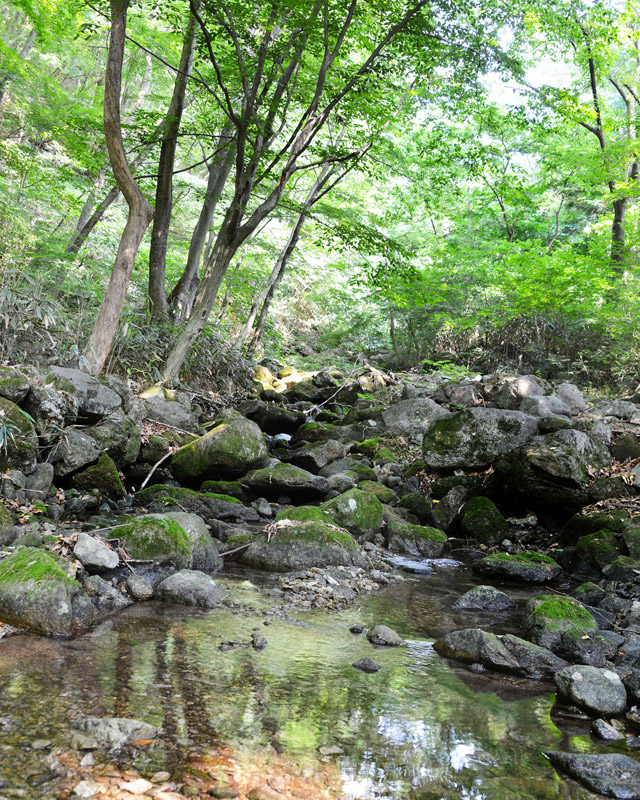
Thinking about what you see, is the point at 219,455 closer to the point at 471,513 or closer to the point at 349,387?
the point at 471,513

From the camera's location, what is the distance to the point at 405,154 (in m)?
15.8

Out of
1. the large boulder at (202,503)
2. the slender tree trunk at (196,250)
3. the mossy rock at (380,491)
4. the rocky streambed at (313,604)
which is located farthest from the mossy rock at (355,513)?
the slender tree trunk at (196,250)

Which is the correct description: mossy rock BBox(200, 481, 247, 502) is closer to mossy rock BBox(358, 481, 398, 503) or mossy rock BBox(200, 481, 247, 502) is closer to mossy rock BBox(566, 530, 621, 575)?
mossy rock BBox(358, 481, 398, 503)

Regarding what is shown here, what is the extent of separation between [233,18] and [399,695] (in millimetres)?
10429

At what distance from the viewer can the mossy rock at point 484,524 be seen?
26.3ft

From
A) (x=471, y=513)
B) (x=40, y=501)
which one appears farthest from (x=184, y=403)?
(x=471, y=513)

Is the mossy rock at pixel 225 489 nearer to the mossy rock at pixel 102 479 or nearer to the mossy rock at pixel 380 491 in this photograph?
the mossy rock at pixel 102 479

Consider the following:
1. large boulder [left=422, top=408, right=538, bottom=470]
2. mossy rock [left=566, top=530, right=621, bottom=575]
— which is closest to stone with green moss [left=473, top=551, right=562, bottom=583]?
mossy rock [left=566, top=530, right=621, bottom=575]

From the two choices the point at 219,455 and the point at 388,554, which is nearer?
the point at 388,554

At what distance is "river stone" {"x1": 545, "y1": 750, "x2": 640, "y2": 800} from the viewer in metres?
2.51

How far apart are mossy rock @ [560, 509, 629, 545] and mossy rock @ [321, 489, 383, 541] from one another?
2.71 m

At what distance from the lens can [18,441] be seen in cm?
582

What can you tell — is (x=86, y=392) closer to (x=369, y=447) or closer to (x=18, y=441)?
(x=18, y=441)

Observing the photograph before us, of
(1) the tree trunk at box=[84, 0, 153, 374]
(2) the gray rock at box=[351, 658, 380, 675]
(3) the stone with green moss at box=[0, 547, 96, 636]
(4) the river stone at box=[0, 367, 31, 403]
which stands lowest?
(3) the stone with green moss at box=[0, 547, 96, 636]
